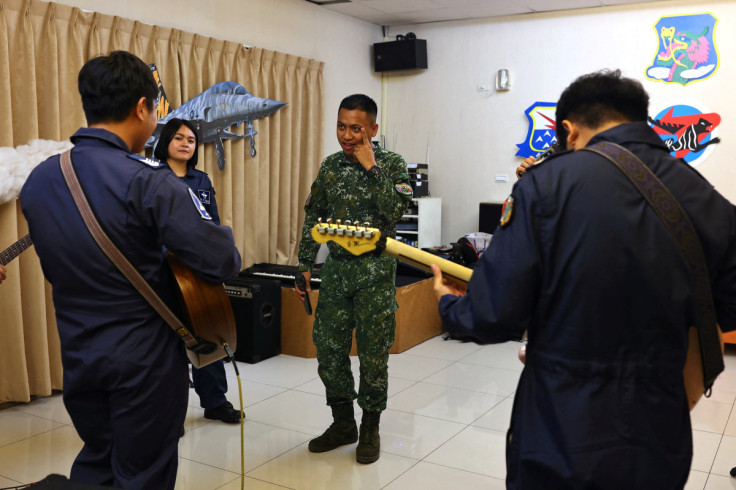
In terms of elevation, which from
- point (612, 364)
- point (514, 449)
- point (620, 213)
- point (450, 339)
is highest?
point (620, 213)

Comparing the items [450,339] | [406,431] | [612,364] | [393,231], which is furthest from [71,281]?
[450,339]

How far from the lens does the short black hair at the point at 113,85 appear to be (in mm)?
1738

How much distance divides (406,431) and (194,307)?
6.41 ft

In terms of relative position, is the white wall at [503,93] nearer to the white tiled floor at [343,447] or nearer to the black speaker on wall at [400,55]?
the black speaker on wall at [400,55]

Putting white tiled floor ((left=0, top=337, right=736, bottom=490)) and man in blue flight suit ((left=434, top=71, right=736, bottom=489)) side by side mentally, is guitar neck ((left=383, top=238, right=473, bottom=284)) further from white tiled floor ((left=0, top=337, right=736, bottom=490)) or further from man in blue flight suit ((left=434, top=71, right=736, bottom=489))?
white tiled floor ((left=0, top=337, right=736, bottom=490))

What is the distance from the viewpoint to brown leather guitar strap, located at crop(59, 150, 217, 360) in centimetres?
169

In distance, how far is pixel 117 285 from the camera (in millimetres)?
1729

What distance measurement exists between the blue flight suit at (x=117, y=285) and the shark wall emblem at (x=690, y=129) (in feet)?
15.7

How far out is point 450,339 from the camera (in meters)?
5.42

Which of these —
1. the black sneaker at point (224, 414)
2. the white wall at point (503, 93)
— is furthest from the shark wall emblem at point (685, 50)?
the black sneaker at point (224, 414)

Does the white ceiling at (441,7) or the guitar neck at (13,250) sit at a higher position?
the white ceiling at (441,7)

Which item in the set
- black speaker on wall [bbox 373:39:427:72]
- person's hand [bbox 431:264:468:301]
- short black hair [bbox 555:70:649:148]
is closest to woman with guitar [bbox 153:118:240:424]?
person's hand [bbox 431:264:468:301]

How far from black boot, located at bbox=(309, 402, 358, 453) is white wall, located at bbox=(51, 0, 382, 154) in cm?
288

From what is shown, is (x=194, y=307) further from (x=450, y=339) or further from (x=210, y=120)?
(x=450, y=339)
